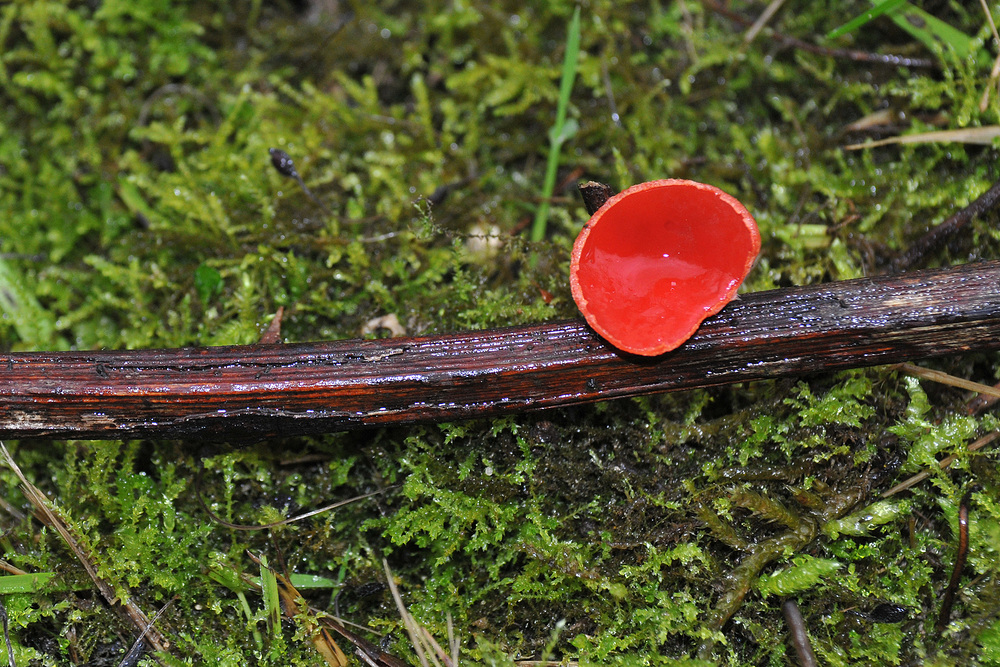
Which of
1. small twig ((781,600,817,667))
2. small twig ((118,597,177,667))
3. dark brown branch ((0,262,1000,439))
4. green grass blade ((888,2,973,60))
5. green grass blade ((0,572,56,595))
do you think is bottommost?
small twig ((781,600,817,667))

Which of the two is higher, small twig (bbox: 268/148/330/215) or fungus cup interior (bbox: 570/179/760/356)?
small twig (bbox: 268/148/330/215)

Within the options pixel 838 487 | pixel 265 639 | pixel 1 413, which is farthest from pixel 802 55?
pixel 1 413

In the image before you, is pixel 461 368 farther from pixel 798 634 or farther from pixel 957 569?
pixel 957 569

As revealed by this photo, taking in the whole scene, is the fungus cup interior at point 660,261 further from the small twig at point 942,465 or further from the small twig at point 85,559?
the small twig at point 85,559

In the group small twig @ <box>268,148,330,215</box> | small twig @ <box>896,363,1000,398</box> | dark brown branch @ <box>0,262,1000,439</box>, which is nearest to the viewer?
dark brown branch @ <box>0,262,1000,439</box>

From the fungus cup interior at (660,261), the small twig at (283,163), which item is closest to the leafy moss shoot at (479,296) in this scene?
the small twig at (283,163)

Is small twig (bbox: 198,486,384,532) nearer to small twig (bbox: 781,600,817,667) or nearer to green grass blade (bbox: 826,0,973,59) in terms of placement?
small twig (bbox: 781,600,817,667)

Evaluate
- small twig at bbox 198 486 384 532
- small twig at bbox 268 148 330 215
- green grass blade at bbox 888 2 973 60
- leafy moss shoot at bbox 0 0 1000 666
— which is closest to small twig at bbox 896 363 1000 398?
leafy moss shoot at bbox 0 0 1000 666

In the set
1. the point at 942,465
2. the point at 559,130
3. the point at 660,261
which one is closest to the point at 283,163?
the point at 559,130
